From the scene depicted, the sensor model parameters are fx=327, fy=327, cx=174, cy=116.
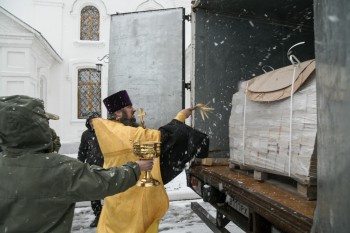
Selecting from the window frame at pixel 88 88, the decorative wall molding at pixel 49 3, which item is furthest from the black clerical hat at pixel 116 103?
the decorative wall molding at pixel 49 3

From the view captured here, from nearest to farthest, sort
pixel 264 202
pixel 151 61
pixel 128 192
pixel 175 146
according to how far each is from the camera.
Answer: pixel 264 202 → pixel 128 192 → pixel 175 146 → pixel 151 61

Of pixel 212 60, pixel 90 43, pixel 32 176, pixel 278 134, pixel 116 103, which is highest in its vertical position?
pixel 90 43

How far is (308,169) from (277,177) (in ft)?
2.33

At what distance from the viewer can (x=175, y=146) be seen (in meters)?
2.74

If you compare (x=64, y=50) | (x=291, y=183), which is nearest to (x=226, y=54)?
(x=291, y=183)

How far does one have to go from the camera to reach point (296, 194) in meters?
2.18

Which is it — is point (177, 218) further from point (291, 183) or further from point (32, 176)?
point (32, 176)

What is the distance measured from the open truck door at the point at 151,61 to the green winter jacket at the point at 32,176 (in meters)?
2.31

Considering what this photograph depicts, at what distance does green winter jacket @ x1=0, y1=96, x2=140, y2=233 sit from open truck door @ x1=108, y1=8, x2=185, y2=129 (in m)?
2.31

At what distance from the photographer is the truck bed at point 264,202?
1742 millimetres

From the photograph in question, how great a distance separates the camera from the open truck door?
3895mm

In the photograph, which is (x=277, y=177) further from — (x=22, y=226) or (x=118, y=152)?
(x=22, y=226)

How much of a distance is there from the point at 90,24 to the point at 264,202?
1576 centimetres

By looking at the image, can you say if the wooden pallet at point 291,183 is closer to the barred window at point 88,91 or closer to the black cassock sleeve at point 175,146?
the black cassock sleeve at point 175,146
